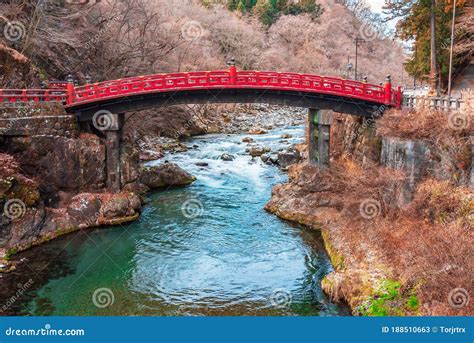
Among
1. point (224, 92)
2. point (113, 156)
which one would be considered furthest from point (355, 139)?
point (113, 156)

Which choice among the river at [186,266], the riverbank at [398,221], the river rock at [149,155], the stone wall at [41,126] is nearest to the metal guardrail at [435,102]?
the riverbank at [398,221]

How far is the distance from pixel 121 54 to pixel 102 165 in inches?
536

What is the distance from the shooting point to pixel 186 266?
67.5 ft

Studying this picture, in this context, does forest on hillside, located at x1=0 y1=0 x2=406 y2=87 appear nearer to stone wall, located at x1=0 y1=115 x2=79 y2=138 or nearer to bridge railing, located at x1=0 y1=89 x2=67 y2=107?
bridge railing, located at x1=0 y1=89 x2=67 y2=107

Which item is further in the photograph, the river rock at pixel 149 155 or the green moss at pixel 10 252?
the river rock at pixel 149 155

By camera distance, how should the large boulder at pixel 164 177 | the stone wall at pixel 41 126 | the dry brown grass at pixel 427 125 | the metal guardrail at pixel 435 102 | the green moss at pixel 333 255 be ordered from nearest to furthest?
the green moss at pixel 333 255 < the dry brown grass at pixel 427 125 < the metal guardrail at pixel 435 102 < the stone wall at pixel 41 126 < the large boulder at pixel 164 177

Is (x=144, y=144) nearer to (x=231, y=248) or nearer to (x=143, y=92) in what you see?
(x=143, y=92)

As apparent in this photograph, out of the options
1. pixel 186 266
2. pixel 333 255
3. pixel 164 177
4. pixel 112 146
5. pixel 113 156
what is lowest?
pixel 186 266

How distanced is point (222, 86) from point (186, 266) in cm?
1173

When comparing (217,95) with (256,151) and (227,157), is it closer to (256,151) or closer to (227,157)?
(227,157)

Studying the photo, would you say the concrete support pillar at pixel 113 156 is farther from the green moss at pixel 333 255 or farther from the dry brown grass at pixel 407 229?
the green moss at pixel 333 255

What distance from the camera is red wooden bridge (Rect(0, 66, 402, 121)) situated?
89.0 ft

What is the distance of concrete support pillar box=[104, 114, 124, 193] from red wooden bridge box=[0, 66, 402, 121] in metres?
1.02

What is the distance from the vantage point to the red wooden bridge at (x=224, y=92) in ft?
89.0
